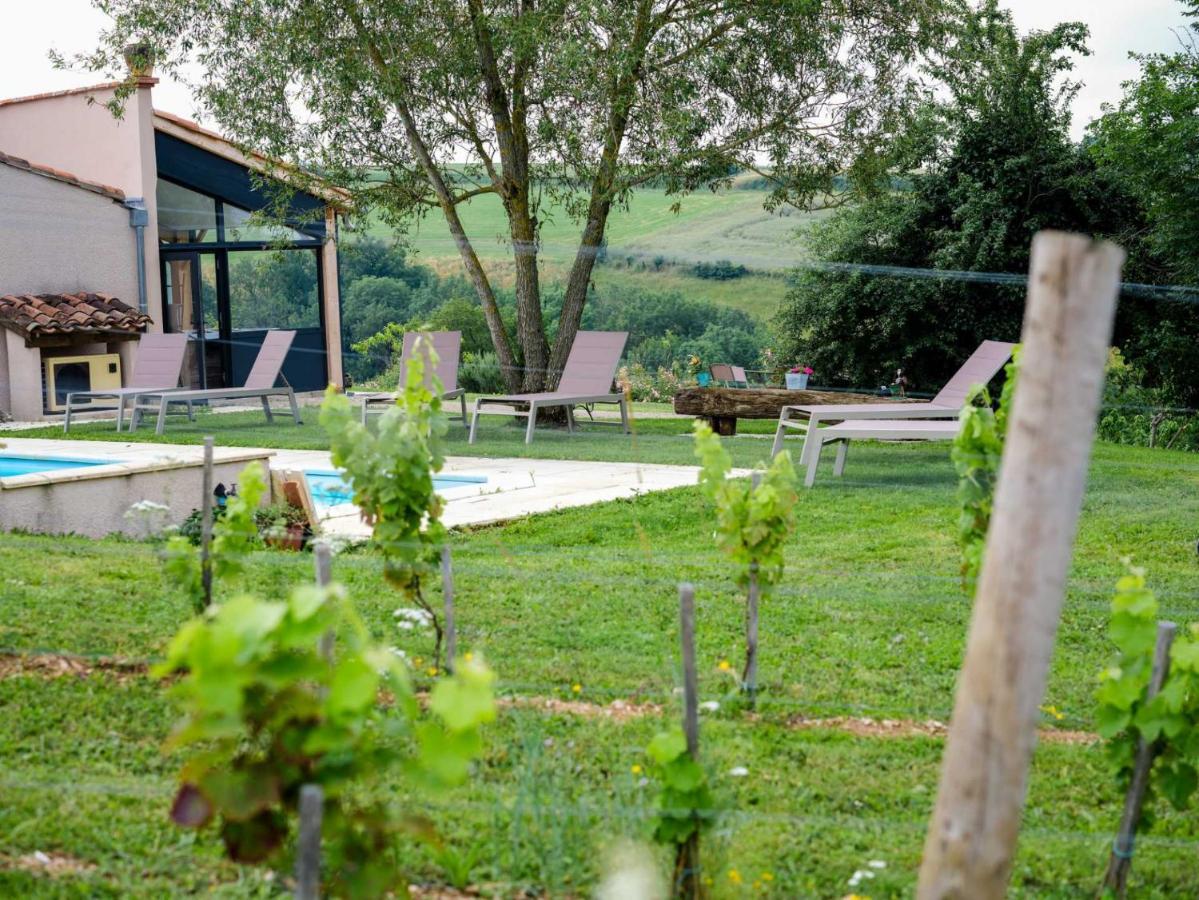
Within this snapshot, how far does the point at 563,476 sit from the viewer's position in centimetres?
849

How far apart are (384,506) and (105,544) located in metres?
2.57

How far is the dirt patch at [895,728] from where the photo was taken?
3.60m

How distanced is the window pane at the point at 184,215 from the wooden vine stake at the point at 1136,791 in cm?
1376

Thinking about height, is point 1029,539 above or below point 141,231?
below

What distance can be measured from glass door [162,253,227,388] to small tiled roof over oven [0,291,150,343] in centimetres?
114

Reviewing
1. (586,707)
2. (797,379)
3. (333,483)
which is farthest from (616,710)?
(797,379)

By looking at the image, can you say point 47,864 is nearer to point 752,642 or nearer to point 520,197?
point 752,642

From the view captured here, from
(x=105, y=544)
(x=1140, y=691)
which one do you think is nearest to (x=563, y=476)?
(x=105, y=544)

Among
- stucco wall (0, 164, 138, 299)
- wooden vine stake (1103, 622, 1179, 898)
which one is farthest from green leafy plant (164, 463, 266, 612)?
stucco wall (0, 164, 138, 299)

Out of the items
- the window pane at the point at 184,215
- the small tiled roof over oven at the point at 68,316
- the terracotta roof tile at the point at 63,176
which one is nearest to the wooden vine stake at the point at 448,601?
the small tiled roof over oven at the point at 68,316

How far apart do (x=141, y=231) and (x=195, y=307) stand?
1164 millimetres

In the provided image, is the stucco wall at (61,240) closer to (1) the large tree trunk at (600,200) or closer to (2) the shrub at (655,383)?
(1) the large tree trunk at (600,200)

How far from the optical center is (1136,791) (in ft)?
8.50

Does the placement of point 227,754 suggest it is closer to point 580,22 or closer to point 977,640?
point 977,640
